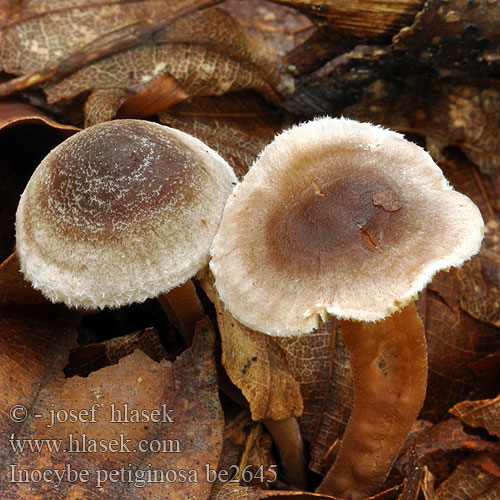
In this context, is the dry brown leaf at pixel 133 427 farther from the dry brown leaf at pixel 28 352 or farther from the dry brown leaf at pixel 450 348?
the dry brown leaf at pixel 450 348

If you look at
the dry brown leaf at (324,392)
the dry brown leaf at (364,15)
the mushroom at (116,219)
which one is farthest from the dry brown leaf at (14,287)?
the dry brown leaf at (364,15)

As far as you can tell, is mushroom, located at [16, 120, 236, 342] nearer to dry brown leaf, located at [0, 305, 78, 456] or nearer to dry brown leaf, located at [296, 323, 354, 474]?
dry brown leaf, located at [0, 305, 78, 456]

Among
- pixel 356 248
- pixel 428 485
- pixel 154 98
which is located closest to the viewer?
pixel 356 248

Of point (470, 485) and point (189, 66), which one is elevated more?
point (189, 66)

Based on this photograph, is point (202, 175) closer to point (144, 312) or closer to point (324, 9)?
point (144, 312)

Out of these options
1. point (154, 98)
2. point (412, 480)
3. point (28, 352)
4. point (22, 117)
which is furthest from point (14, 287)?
point (412, 480)

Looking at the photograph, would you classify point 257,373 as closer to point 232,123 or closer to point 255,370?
point 255,370
